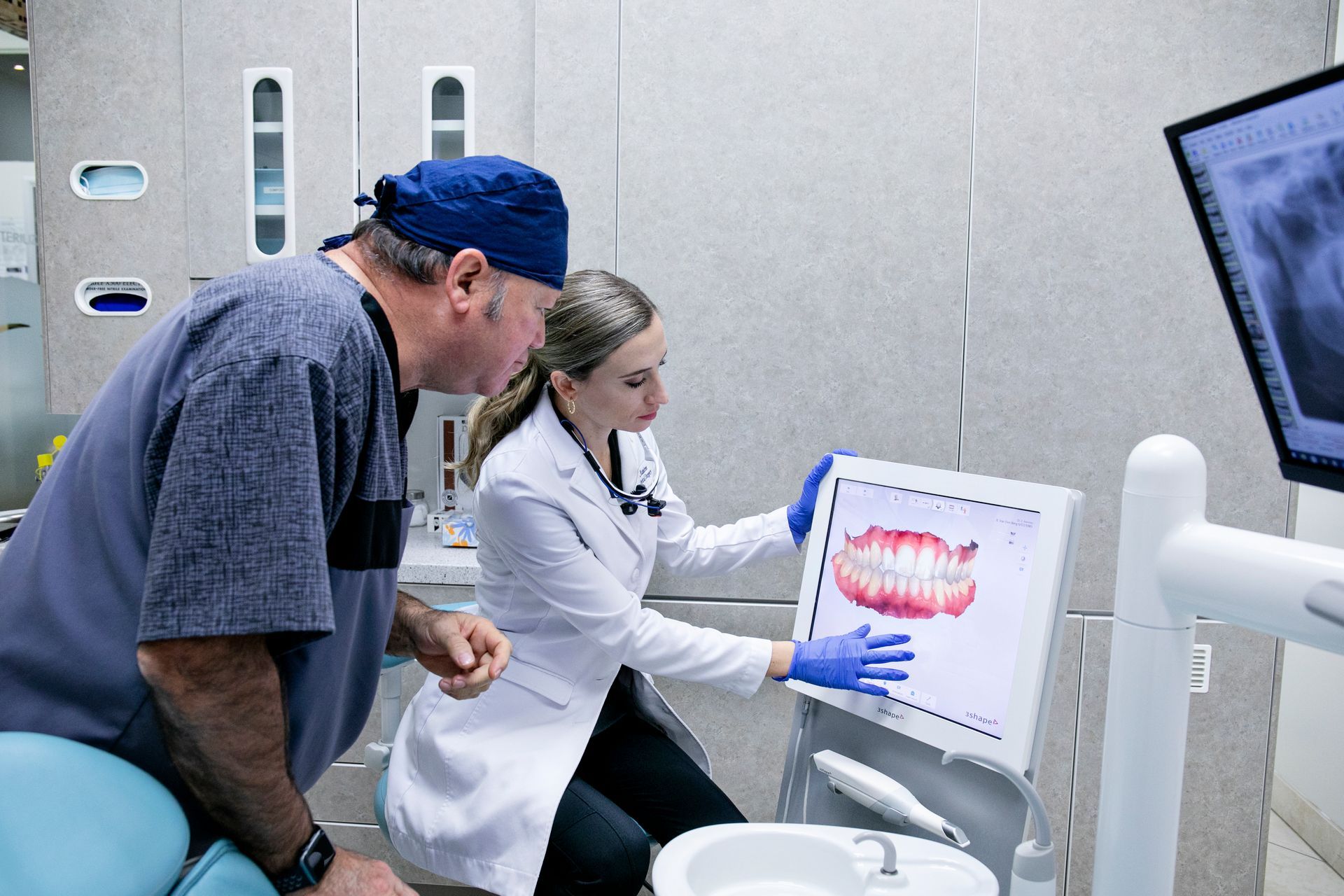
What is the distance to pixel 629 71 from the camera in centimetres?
216

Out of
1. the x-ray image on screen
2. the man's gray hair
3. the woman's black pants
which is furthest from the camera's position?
the woman's black pants

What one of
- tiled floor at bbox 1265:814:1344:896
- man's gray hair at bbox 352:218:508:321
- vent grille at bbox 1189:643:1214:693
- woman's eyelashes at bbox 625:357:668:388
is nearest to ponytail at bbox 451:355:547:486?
woman's eyelashes at bbox 625:357:668:388

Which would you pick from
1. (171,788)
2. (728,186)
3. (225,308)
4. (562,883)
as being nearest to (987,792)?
(562,883)

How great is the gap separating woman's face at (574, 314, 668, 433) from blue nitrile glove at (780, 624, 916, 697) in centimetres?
54

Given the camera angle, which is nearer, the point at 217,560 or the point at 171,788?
the point at 217,560

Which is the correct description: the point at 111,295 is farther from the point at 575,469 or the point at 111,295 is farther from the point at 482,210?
the point at 482,210

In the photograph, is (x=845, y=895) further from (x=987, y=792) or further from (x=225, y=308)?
(x=225, y=308)

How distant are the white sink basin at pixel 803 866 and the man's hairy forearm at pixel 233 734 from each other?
0.47 metres

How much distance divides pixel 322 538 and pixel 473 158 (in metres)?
0.54

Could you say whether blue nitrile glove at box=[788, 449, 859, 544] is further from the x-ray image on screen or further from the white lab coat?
the x-ray image on screen

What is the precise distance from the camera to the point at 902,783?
4.39 ft

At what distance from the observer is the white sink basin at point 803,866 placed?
111 cm

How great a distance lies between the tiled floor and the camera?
98.0 inches

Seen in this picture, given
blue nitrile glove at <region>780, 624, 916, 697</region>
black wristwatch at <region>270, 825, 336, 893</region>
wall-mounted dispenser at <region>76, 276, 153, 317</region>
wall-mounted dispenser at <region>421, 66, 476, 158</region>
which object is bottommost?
black wristwatch at <region>270, 825, 336, 893</region>
